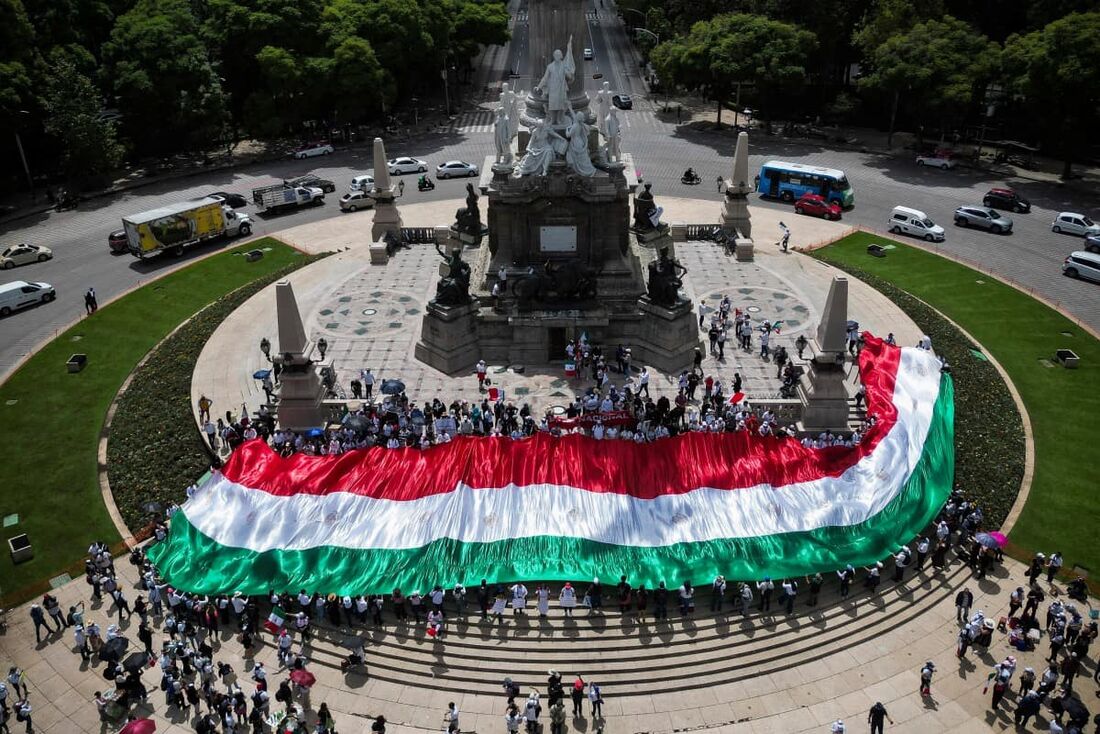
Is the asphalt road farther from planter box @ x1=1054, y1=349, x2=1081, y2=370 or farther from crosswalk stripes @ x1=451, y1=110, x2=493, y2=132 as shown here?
planter box @ x1=1054, y1=349, x2=1081, y2=370

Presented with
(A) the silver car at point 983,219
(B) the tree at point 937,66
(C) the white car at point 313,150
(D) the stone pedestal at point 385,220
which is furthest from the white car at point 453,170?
(A) the silver car at point 983,219

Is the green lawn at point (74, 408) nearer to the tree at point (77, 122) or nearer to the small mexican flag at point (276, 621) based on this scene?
the small mexican flag at point (276, 621)

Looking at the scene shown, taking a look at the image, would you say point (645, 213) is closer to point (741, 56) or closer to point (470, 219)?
point (470, 219)

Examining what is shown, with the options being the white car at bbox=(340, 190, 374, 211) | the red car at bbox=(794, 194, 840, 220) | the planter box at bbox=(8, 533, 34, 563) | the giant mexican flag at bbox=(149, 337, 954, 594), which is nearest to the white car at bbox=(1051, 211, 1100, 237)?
the red car at bbox=(794, 194, 840, 220)

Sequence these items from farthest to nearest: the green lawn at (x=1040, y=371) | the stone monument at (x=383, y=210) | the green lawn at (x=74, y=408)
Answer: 1. the stone monument at (x=383, y=210)
2. the green lawn at (x=74, y=408)
3. the green lawn at (x=1040, y=371)

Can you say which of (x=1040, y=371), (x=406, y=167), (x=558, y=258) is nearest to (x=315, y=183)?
(x=406, y=167)
